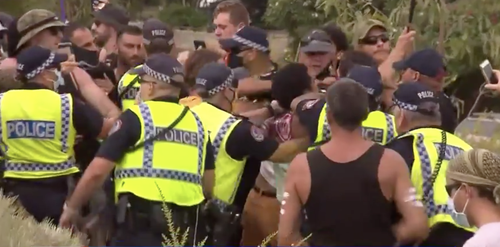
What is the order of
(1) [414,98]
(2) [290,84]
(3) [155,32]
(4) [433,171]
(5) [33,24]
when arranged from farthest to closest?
(3) [155,32] → (5) [33,24] → (2) [290,84] → (1) [414,98] → (4) [433,171]

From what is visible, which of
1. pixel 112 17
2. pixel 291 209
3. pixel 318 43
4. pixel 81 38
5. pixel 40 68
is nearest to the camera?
pixel 291 209

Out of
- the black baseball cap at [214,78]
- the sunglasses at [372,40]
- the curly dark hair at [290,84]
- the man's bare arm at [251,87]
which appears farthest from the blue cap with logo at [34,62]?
the sunglasses at [372,40]

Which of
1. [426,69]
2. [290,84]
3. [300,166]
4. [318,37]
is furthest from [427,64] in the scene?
[300,166]

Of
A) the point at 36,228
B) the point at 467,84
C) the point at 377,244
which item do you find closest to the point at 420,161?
Result: the point at 377,244

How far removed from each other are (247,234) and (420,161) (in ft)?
4.87

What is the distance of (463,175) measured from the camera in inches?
145

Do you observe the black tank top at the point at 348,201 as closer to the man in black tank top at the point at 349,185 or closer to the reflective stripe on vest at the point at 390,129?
the man in black tank top at the point at 349,185

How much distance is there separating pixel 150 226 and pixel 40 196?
864 mm

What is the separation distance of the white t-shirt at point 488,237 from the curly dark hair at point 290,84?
231 cm

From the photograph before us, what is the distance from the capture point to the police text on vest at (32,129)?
5.16 meters

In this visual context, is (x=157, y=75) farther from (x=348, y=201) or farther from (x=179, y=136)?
(x=348, y=201)

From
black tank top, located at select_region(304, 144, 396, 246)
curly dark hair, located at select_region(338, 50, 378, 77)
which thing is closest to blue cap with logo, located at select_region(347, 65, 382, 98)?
curly dark hair, located at select_region(338, 50, 378, 77)

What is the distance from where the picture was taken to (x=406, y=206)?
4355mm

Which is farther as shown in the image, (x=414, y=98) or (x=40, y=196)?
(x=40, y=196)
